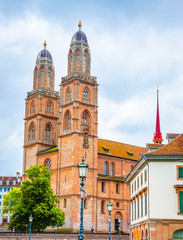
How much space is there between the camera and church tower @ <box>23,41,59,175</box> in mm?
99438

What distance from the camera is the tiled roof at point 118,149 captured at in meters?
99.6

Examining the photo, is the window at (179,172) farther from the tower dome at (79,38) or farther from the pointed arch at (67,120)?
the tower dome at (79,38)

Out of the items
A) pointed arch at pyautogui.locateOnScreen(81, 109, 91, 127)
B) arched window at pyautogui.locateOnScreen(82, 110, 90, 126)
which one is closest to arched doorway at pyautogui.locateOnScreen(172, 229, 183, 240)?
pointed arch at pyautogui.locateOnScreen(81, 109, 91, 127)

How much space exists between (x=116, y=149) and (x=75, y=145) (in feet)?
60.5

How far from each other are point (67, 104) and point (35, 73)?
1761cm

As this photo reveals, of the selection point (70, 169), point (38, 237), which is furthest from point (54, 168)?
point (38, 237)

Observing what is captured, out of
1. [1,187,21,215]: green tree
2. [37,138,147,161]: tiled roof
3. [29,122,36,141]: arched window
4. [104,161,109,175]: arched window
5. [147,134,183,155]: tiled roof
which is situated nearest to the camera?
[147,134,183,155]: tiled roof

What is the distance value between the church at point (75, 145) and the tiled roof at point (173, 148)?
43.8 metres

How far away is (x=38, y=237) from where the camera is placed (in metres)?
64.1

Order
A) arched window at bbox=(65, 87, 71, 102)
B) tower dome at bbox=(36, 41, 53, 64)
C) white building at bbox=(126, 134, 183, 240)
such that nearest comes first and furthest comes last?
white building at bbox=(126, 134, 183, 240)
arched window at bbox=(65, 87, 71, 102)
tower dome at bbox=(36, 41, 53, 64)

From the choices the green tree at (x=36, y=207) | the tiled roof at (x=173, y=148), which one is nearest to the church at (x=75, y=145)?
the green tree at (x=36, y=207)

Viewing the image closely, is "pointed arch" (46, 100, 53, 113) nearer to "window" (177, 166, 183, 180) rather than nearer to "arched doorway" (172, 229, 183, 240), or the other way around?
"window" (177, 166, 183, 180)

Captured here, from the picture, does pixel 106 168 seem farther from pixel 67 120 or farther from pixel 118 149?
pixel 67 120

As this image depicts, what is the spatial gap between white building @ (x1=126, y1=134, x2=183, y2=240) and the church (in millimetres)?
45462
